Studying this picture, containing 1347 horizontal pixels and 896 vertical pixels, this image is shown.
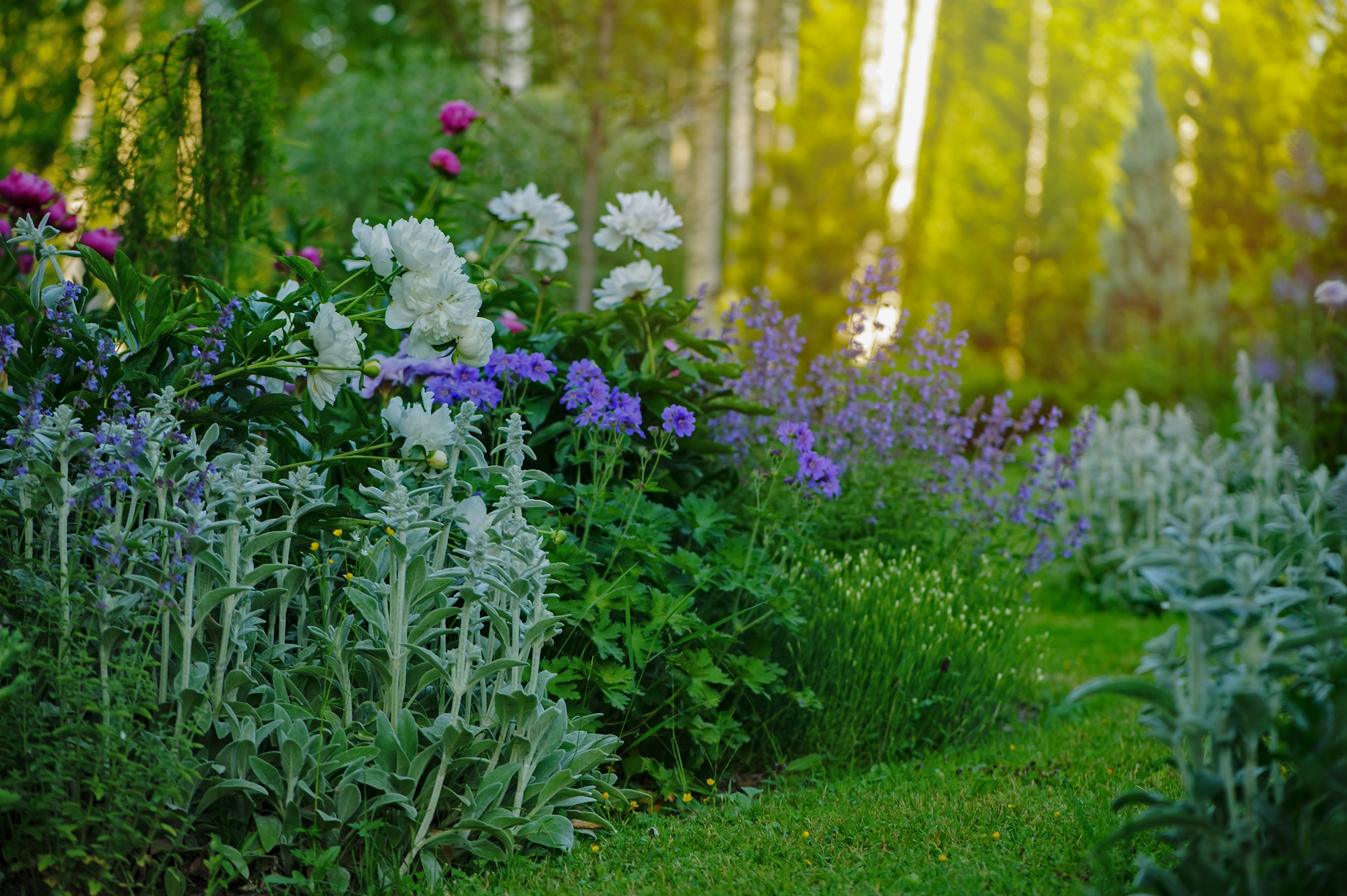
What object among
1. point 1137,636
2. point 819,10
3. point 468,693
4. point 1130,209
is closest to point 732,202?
point 819,10

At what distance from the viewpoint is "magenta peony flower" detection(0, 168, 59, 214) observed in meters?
3.29

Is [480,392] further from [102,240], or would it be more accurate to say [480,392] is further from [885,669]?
[102,240]

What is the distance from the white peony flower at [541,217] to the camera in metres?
3.58

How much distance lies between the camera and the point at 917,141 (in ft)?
38.1

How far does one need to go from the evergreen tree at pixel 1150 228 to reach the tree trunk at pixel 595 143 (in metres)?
7.42

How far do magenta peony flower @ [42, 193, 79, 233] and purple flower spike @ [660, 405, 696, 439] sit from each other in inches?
78.0

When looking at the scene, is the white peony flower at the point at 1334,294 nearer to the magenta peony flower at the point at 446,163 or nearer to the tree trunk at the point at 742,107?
the magenta peony flower at the point at 446,163

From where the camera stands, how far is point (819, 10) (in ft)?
43.1

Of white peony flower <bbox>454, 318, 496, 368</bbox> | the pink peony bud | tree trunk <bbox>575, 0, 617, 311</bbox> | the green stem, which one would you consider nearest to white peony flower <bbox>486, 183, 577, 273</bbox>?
the green stem

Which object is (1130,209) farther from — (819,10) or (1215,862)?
(1215,862)

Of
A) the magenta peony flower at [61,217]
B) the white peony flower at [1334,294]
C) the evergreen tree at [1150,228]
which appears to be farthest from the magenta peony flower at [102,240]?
the evergreen tree at [1150,228]

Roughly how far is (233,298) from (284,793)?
Answer: 1164 millimetres

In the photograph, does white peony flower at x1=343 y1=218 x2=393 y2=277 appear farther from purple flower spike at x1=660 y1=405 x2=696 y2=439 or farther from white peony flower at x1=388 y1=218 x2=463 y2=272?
purple flower spike at x1=660 y1=405 x2=696 y2=439

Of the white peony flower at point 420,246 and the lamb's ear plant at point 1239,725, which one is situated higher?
the white peony flower at point 420,246
